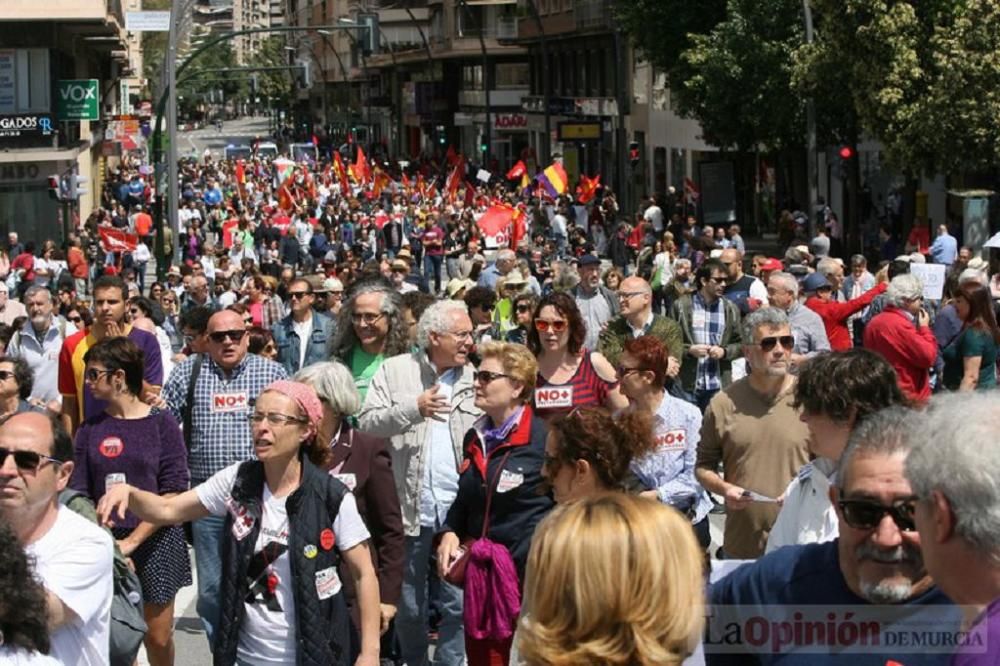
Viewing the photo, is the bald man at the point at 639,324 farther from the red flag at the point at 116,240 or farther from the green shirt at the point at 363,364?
the red flag at the point at 116,240

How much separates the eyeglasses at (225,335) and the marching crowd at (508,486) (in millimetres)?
18

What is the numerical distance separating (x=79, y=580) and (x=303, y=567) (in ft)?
3.32

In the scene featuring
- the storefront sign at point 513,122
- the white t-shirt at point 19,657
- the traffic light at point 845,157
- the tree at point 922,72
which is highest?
the storefront sign at point 513,122

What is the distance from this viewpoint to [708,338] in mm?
12344

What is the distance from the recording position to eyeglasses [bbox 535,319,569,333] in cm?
839

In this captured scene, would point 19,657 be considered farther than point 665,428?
No

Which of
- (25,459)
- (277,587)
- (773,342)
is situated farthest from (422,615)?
(25,459)

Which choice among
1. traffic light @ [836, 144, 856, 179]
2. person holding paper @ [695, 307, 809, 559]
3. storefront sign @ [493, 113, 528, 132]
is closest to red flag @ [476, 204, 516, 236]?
traffic light @ [836, 144, 856, 179]

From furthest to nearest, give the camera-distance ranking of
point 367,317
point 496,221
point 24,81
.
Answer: point 24,81 → point 496,221 → point 367,317

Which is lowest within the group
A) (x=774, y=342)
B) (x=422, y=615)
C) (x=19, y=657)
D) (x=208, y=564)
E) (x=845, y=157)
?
(x=422, y=615)

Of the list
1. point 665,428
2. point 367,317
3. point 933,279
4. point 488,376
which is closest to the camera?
point 488,376

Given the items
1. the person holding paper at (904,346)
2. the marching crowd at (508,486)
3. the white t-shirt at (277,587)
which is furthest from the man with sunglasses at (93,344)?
the person holding paper at (904,346)

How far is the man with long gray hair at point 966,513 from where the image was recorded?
9.96ft

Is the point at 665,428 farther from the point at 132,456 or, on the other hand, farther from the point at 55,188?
the point at 55,188
